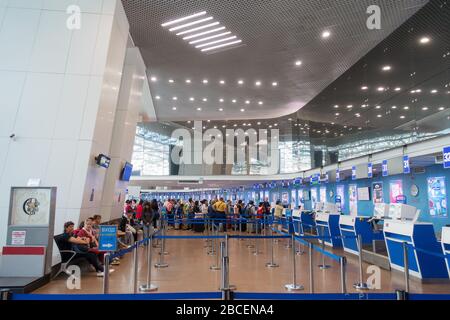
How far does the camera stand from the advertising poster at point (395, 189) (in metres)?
12.3

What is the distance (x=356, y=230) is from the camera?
8922 mm

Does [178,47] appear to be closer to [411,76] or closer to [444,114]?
[411,76]

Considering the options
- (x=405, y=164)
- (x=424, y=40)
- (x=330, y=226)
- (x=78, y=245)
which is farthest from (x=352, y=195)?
(x=78, y=245)

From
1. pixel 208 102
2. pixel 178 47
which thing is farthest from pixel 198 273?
pixel 208 102

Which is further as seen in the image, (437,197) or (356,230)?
(437,197)

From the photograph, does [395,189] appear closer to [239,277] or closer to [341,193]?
[341,193]

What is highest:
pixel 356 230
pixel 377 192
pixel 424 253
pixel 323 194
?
pixel 323 194

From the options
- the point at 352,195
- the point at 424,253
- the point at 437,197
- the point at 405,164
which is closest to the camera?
the point at 424,253

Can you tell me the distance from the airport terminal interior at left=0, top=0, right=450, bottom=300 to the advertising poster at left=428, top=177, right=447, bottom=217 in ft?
0.17

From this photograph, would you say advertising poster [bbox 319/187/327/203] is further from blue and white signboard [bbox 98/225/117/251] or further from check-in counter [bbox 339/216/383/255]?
blue and white signboard [bbox 98/225/117/251]

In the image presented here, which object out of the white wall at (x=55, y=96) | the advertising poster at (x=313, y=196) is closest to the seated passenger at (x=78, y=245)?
the white wall at (x=55, y=96)

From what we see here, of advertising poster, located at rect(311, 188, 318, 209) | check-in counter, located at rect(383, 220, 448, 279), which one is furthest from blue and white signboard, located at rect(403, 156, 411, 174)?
advertising poster, located at rect(311, 188, 318, 209)

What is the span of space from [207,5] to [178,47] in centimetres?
295

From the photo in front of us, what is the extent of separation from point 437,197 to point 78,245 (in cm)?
1052
